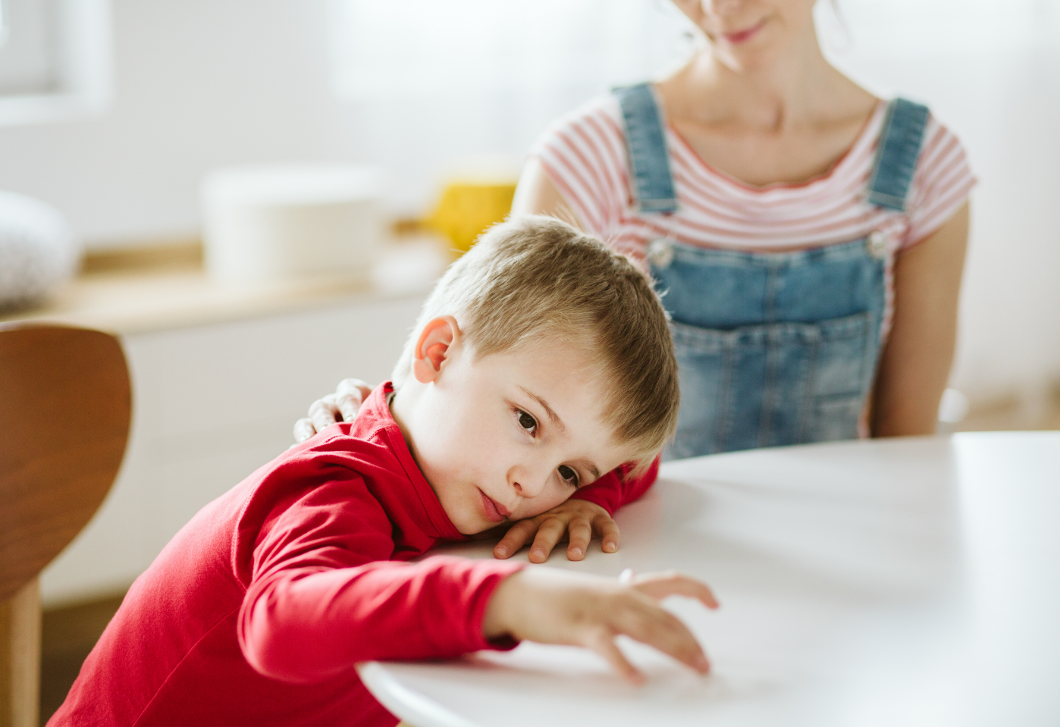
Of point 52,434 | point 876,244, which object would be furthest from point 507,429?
point 876,244

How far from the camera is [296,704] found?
2.38 ft

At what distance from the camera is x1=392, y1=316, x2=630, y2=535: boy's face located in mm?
674

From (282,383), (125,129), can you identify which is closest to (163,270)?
(125,129)

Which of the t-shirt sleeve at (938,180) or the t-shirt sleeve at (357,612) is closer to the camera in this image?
the t-shirt sleeve at (357,612)

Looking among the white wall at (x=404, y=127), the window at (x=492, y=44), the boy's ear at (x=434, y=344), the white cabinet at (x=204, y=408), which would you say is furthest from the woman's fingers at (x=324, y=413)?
the window at (x=492, y=44)

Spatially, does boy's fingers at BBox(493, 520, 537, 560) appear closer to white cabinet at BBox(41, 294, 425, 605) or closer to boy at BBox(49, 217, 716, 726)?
boy at BBox(49, 217, 716, 726)

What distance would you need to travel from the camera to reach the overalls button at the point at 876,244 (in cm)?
111

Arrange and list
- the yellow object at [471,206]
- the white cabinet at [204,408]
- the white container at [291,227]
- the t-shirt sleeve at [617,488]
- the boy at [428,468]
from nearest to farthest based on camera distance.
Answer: the boy at [428,468], the t-shirt sleeve at [617,488], the white cabinet at [204,408], the white container at [291,227], the yellow object at [471,206]

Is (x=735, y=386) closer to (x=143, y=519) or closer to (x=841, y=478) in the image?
(x=841, y=478)

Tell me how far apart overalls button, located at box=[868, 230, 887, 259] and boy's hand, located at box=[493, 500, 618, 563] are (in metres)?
0.55

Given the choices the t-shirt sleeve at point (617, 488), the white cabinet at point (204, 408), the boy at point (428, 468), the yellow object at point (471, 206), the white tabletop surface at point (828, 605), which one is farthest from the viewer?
the yellow object at point (471, 206)

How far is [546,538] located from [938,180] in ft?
2.32

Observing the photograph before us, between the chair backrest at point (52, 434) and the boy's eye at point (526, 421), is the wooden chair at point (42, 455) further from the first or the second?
the boy's eye at point (526, 421)

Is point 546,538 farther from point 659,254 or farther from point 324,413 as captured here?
point 659,254
